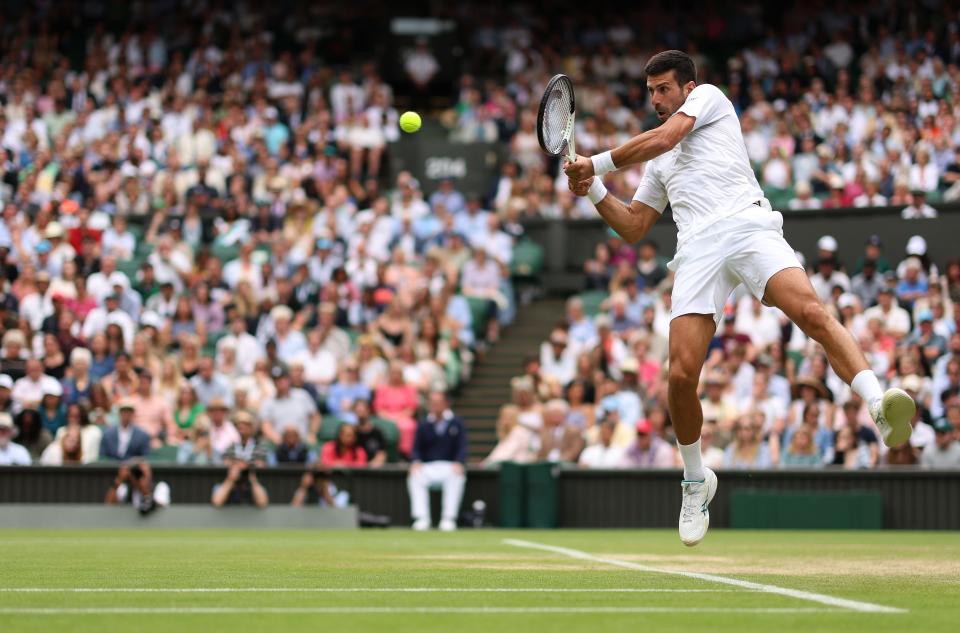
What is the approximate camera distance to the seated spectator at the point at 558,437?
18094 millimetres

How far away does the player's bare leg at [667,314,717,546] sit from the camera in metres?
7.68

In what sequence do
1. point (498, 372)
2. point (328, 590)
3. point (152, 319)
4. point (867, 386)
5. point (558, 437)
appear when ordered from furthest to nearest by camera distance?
point (498, 372), point (152, 319), point (558, 437), point (867, 386), point (328, 590)

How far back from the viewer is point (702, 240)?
7.77 meters

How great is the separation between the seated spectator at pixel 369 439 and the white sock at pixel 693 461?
982 centimetres

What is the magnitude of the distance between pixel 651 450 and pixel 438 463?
248 cm

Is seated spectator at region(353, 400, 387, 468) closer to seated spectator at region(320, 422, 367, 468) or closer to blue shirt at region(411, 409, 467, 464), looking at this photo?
seated spectator at region(320, 422, 367, 468)

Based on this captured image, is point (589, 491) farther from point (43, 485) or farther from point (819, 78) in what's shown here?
point (819, 78)

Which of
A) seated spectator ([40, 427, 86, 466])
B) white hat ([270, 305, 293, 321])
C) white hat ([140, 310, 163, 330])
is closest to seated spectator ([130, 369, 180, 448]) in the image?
seated spectator ([40, 427, 86, 466])

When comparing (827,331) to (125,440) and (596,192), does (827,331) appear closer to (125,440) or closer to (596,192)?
(596,192)

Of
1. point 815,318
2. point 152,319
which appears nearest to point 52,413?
point 152,319

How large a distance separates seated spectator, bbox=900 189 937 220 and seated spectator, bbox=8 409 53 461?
11403 mm

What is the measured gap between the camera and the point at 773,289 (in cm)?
755

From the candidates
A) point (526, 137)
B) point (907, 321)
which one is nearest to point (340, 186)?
point (526, 137)

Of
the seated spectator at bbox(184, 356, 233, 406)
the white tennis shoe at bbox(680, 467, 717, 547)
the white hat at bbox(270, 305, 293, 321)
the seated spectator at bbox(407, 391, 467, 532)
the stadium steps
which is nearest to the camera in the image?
the white tennis shoe at bbox(680, 467, 717, 547)
